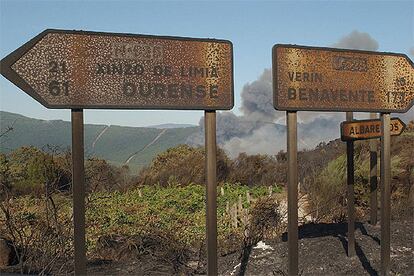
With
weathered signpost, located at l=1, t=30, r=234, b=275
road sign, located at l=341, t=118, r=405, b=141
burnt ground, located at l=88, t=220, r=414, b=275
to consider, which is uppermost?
weathered signpost, located at l=1, t=30, r=234, b=275

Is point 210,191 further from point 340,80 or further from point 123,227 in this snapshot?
point 123,227

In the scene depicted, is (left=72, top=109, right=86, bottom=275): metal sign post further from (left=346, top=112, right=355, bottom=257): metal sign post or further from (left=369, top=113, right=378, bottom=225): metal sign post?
(left=369, top=113, right=378, bottom=225): metal sign post

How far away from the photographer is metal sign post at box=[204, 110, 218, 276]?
5367mm

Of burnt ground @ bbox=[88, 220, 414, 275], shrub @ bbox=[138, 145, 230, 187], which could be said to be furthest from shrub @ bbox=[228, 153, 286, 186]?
burnt ground @ bbox=[88, 220, 414, 275]

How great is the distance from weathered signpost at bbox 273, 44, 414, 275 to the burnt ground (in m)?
1.03

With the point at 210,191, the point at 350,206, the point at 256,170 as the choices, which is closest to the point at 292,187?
the point at 210,191

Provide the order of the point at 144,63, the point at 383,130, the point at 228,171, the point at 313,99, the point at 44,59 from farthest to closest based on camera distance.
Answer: the point at 228,171 → the point at 383,130 → the point at 313,99 → the point at 144,63 → the point at 44,59

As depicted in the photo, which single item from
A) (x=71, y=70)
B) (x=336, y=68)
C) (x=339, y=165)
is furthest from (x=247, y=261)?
(x=339, y=165)

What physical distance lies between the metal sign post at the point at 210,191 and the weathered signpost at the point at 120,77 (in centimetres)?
1

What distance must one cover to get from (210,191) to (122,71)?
148 centimetres

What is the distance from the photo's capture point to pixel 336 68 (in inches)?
247

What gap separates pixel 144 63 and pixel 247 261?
422 cm

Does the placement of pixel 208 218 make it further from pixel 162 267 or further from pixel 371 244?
pixel 371 244

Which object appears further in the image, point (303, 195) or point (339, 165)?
point (303, 195)
